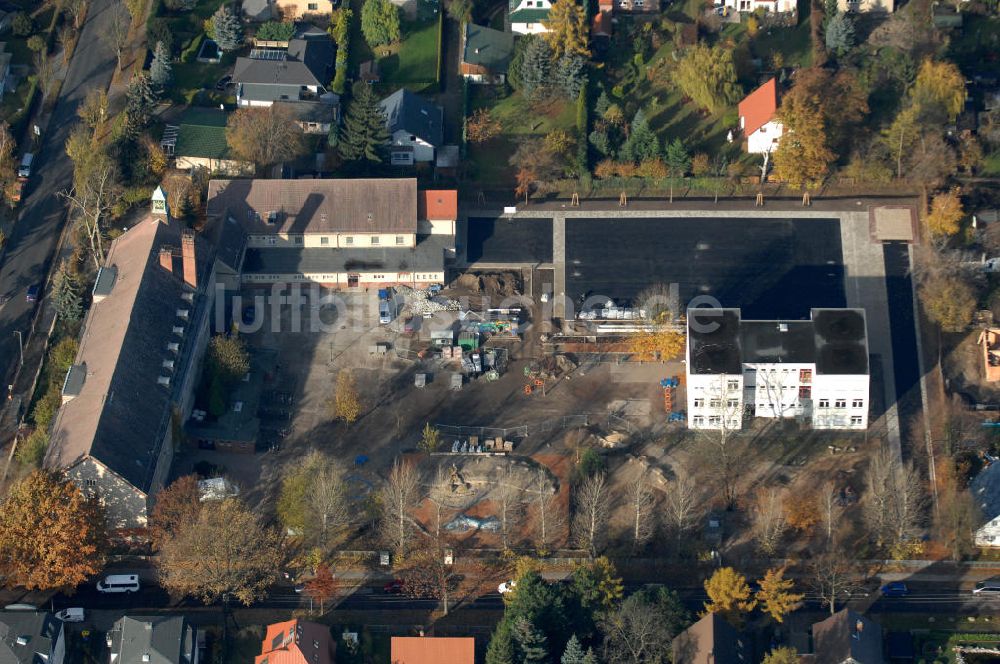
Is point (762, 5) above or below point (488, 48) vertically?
above

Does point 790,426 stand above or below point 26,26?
below

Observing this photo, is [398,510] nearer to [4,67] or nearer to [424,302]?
[424,302]

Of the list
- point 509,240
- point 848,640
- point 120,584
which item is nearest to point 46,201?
point 509,240

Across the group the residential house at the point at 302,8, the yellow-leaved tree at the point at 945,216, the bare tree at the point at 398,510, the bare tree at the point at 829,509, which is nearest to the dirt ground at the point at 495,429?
the bare tree at the point at 398,510

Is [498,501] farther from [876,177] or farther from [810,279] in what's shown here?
[876,177]

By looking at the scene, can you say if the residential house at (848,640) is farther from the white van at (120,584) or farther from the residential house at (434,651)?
the white van at (120,584)

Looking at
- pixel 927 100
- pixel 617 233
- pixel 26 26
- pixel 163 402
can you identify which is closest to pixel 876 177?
pixel 927 100

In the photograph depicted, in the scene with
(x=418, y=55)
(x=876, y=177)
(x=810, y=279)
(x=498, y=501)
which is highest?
(x=418, y=55)
